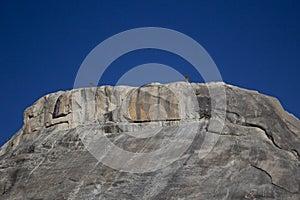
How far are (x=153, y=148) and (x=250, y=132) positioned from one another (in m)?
5.30

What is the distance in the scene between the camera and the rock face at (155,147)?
103 feet

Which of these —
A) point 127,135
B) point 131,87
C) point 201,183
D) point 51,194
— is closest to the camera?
point 201,183

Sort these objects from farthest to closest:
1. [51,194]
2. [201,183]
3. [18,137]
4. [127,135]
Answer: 1. [18,137]
2. [127,135]
3. [51,194]
4. [201,183]

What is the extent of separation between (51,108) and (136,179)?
11396 millimetres

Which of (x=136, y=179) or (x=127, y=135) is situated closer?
(x=136, y=179)

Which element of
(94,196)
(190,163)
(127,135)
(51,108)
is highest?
(51,108)

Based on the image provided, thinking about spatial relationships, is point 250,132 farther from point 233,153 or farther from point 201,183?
point 201,183

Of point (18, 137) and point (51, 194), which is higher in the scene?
point (18, 137)

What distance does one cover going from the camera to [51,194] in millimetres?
33219

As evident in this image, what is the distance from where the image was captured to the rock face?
3141 centimetres

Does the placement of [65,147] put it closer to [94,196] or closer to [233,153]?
[94,196]

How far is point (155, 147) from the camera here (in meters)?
34.6

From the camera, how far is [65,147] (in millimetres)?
37531

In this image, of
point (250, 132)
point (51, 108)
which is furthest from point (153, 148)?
point (51, 108)
